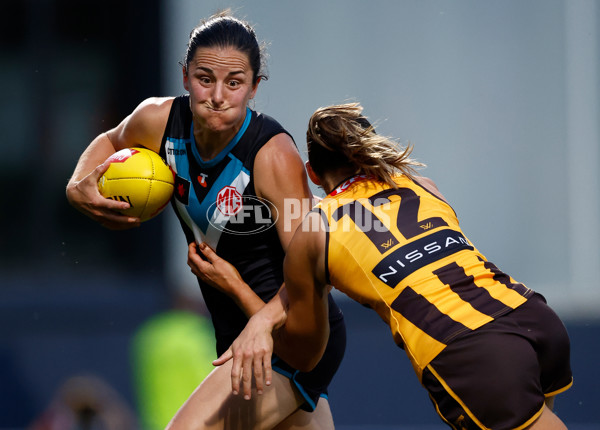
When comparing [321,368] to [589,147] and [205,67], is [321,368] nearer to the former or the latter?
[205,67]

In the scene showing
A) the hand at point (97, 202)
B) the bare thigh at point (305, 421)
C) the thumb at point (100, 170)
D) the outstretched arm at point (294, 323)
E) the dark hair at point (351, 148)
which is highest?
the dark hair at point (351, 148)

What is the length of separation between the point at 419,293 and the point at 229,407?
0.93 meters

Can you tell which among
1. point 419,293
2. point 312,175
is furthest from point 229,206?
point 419,293

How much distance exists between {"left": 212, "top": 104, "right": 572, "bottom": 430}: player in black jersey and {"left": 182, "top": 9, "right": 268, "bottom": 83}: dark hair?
16.0 inches

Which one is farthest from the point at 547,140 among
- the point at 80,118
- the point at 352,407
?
the point at 80,118

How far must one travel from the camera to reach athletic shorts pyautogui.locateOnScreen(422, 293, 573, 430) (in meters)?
2.60

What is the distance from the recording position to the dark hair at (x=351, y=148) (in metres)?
2.96

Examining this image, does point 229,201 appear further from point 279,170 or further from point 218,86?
point 218,86

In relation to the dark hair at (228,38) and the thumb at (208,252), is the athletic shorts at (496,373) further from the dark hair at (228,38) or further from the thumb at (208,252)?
the dark hair at (228,38)

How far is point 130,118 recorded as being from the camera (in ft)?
11.6

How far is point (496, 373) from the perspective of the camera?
259 centimetres

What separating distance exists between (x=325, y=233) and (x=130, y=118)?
117 cm

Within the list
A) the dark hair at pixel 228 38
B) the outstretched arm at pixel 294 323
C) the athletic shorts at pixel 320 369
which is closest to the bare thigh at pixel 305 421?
the athletic shorts at pixel 320 369

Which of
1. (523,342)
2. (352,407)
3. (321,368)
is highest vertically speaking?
(523,342)
